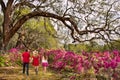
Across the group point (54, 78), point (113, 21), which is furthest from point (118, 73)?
point (113, 21)

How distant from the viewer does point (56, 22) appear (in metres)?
30.4

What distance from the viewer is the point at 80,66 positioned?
20.9 metres

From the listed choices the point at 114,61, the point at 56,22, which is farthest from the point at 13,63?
the point at 114,61

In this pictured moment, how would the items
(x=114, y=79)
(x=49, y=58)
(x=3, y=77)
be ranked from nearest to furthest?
(x=114, y=79) → (x=3, y=77) → (x=49, y=58)

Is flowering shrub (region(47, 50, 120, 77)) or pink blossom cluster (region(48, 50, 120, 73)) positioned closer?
flowering shrub (region(47, 50, 120, 77))

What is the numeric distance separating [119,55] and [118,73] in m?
2.86

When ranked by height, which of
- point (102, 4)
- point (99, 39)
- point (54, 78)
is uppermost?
point (102, 4)

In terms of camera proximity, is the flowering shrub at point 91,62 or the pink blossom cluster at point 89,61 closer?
the flowering shrub at point 91,62

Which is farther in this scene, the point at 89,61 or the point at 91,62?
the point at 89,61

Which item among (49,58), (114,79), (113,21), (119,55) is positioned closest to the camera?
(114,79)

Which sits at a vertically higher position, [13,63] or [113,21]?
[113,21]

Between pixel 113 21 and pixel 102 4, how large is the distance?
159 cm

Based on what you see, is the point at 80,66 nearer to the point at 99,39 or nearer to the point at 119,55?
the point at 119,55

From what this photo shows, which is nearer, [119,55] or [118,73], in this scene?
[118,73]
